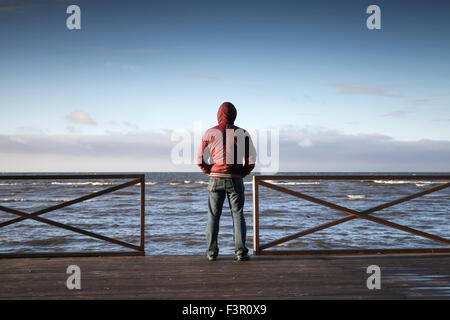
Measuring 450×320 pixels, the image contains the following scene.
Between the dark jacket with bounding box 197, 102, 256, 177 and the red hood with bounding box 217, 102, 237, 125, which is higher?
the red hood with bounding box 217, 102, 237, 125

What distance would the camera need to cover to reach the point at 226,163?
399 cm

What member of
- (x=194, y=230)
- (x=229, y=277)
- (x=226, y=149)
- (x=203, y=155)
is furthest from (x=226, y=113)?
(x=194, y=230)

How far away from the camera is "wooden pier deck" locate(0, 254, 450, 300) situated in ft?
9.86

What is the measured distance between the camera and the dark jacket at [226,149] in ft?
13.1

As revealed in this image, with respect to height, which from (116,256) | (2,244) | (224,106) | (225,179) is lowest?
(2,244)

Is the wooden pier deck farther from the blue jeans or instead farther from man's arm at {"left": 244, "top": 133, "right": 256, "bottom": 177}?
man's arm at {"left": 244, "top": 133, "right": 256, "bottom": 177}

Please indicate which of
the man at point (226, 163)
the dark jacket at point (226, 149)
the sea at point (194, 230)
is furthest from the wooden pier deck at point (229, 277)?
the sea at point (194, 230)

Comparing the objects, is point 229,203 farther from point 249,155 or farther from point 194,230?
point 194,230

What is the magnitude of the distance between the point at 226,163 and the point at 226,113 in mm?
566

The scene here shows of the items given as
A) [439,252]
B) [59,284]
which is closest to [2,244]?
[59,284]

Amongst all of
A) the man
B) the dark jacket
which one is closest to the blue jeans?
the man
